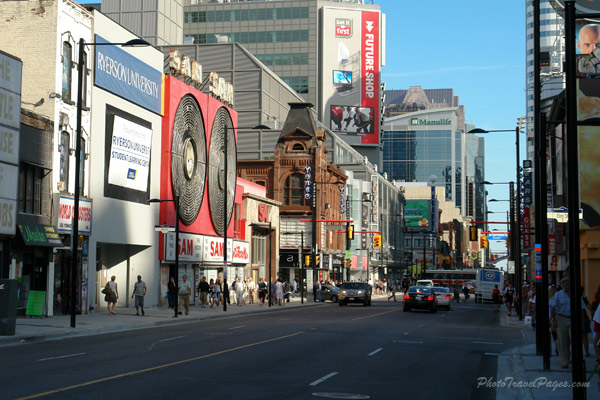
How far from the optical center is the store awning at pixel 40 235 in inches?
1232

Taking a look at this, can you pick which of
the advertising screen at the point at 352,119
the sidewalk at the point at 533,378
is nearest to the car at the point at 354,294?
the sidewalk at the point at 533,378

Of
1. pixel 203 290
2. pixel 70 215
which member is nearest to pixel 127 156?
pixel 70 215

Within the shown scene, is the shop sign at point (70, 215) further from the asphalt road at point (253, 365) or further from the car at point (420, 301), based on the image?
the car at point (420, 301)

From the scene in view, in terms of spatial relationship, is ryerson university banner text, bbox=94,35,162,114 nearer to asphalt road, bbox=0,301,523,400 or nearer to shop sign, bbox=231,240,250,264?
shop sign, bbox=231,240,250,264

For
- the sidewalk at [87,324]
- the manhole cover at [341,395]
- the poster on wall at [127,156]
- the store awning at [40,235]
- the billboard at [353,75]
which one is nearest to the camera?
the manhole cover at [341,395]

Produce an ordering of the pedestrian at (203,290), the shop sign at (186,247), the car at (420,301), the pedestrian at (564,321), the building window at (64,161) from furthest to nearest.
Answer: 1. the car at (420,301)
2. the shop sign at (186,247)
3. the pedestrian at (203,290)
4. the building window at (64,161)
5. the pedestrian at (564,321)

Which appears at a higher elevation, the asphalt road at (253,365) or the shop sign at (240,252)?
the shop sign at (240,252)

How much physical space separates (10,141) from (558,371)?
21974 millimetres

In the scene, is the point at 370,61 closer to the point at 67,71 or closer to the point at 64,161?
the point at 67,71

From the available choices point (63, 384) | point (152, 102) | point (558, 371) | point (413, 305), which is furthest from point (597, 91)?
point (63, 384)

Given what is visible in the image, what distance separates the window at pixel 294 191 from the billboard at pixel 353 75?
147 feet

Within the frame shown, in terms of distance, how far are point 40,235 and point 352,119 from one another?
315ft

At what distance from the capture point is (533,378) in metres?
15.5

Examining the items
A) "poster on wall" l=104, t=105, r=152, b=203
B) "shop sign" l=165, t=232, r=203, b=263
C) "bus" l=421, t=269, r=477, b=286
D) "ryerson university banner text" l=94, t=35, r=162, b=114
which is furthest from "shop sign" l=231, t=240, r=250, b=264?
"bus" l=421, t=269, r=477, b=286
